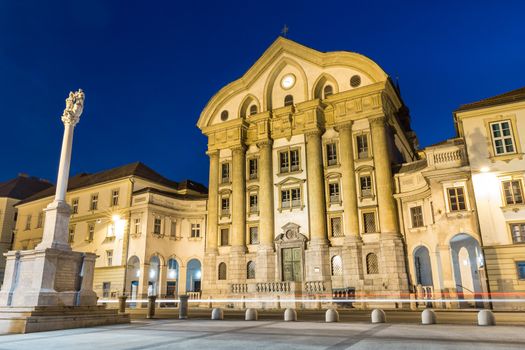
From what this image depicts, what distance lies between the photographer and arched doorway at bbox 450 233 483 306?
30250mm

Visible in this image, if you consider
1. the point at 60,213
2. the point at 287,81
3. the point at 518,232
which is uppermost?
the point at 287,81

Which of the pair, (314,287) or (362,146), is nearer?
(314,287)

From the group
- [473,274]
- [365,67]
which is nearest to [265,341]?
[473,274]

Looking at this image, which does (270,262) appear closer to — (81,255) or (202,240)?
(202,240)

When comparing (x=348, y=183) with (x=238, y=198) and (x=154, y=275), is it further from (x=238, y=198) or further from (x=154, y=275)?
(x=154, y=275)

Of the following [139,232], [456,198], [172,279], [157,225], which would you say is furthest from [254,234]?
[456,198]

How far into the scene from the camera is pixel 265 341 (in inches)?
407

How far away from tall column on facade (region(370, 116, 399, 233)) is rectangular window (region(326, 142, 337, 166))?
369 cm

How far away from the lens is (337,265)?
110ft

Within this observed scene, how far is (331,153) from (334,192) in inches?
146

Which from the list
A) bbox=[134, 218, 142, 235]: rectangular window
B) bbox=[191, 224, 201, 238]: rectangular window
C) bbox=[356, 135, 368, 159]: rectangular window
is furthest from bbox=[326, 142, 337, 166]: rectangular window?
bbox=[134, 218, 142, 235]: rectangular window

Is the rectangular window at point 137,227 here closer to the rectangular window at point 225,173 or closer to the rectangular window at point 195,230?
the rectangular window at point 195,230

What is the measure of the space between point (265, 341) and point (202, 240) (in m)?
34.5

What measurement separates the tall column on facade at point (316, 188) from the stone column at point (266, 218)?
156 inches
